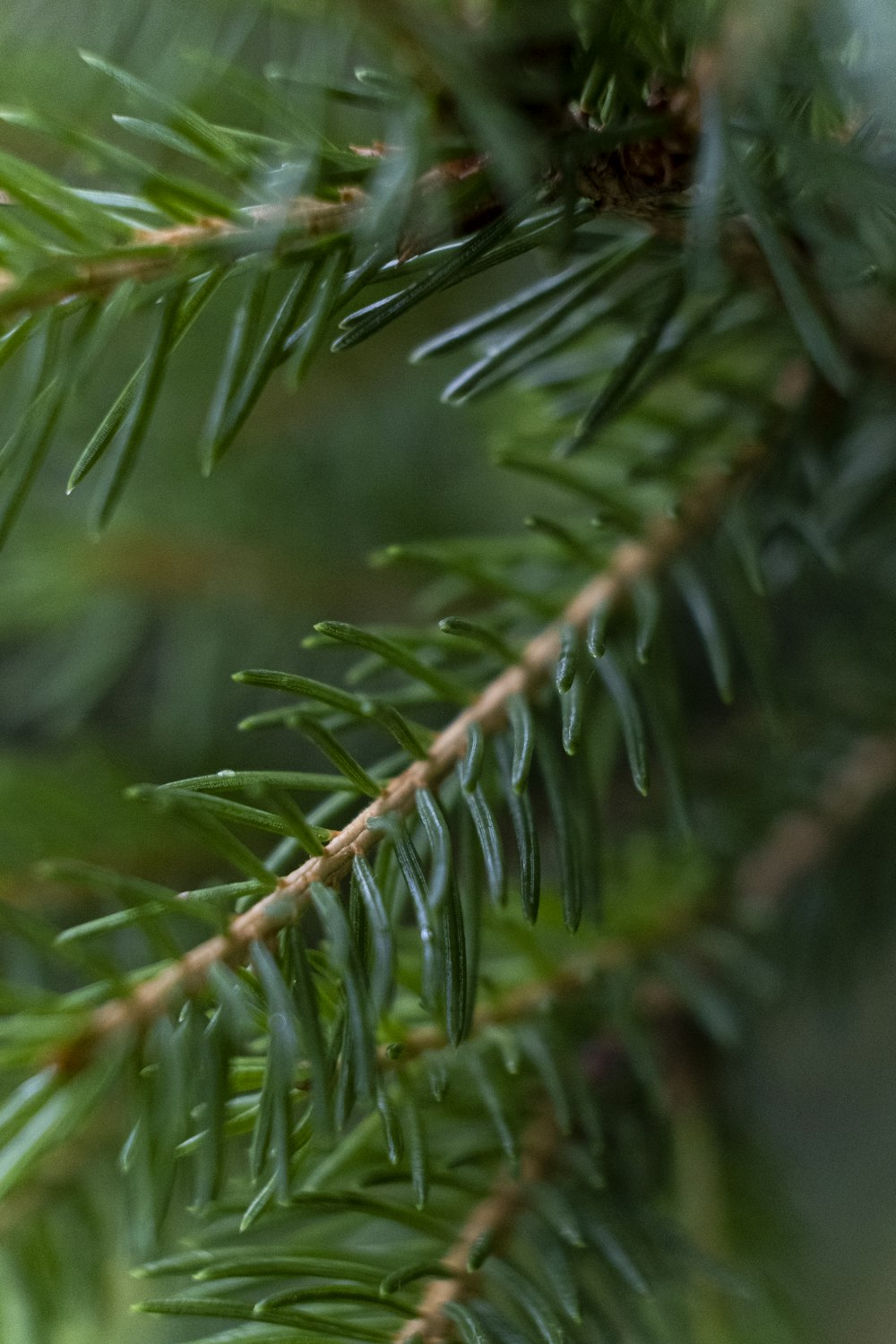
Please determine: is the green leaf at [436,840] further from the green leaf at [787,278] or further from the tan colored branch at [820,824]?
the tan colored branch at [820,824]

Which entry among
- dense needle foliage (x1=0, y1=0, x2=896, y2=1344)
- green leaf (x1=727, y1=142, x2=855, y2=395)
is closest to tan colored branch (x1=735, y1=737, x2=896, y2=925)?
dense needle foliage (x1=0, y1=0, x2=896, y2=1344)

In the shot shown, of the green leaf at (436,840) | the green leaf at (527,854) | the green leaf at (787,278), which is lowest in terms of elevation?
the green leaf at (527,854)

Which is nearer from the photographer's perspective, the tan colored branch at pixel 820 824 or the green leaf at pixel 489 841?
the green leaf at pixel 489 841

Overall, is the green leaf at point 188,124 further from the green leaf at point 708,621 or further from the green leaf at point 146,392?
the green leaf at point 708,621

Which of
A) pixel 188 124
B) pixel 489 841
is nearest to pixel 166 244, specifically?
pixel 188 124

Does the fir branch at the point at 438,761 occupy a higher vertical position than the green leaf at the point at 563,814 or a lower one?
higher

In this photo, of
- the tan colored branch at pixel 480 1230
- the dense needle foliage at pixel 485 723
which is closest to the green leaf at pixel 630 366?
the dense needle foliage at pixel 485 723

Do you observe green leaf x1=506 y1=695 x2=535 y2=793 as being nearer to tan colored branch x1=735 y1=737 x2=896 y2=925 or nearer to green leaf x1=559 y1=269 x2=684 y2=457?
green leaf x1=559 y1=269 x2=684 y2=457

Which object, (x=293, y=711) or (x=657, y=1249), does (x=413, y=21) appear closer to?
(x=293, y=711)

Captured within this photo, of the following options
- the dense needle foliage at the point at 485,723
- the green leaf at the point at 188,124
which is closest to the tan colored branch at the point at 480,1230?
the dense needle foliage at the point at 485,723
